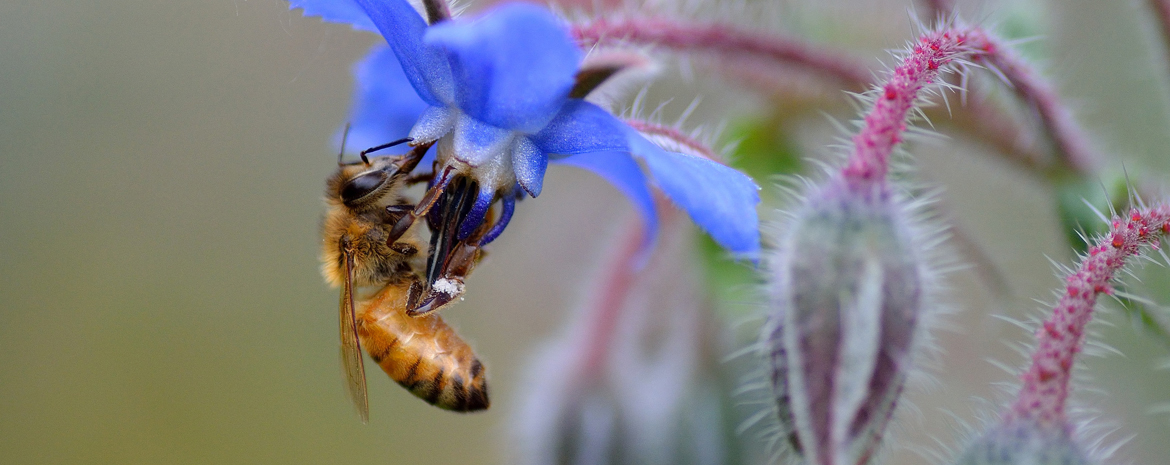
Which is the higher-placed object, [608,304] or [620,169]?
[620,169]

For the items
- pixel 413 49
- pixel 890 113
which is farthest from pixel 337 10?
pixel 890 113

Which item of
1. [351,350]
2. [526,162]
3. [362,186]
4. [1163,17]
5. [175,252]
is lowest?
[175,252]

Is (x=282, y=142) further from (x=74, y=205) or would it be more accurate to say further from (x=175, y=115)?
(x=74, y=205)

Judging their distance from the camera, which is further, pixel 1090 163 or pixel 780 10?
Answer: pixel 780 10

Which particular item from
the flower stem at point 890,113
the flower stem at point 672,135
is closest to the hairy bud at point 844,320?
the flower stem at point 890,113

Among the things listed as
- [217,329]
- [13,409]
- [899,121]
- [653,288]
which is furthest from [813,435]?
[13,409]

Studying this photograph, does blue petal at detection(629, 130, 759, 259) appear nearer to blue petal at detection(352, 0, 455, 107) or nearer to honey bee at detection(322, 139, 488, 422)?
→ blue petal at detection(352, 0, 455, 107)

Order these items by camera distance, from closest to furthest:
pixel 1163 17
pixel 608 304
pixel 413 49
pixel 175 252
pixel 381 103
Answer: pixel 413 49 → pixel 1163 17 → pixel 381 103 → pixel 608 304 → pixel 175 252

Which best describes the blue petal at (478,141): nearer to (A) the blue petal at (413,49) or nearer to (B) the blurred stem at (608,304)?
(A) the blue petal at (413,49)

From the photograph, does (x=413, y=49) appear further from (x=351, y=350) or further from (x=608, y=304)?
(x=608, y=304)
